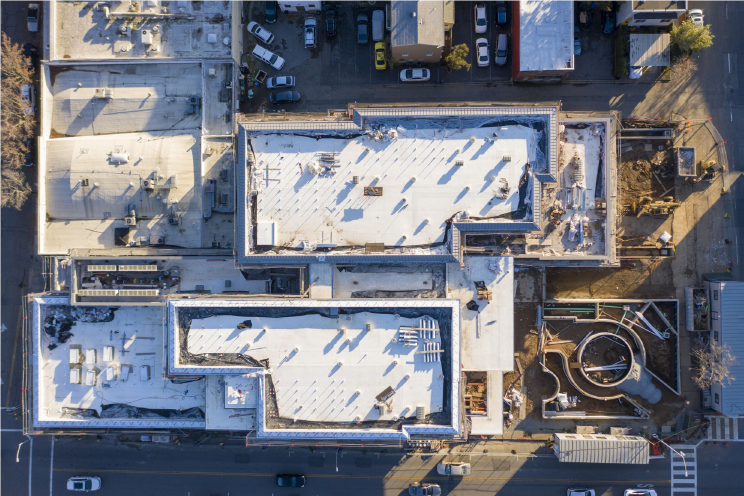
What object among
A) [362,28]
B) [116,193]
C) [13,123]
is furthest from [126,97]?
[362,28]

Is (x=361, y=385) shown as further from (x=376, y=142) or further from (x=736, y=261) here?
(x=736, y=261)

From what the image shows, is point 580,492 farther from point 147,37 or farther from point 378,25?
point 147,37

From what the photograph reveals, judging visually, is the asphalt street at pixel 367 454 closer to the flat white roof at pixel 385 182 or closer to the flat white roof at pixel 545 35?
the flat white roof at pixel 545 35

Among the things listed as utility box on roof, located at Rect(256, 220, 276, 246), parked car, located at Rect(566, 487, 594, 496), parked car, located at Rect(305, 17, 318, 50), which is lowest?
parked car, located at Rect(566, 487, 594, 496)

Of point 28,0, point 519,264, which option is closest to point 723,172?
point 519,264

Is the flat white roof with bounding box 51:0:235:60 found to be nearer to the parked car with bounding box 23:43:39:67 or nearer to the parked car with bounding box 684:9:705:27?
the parked car with bounding box 23:43:39:67

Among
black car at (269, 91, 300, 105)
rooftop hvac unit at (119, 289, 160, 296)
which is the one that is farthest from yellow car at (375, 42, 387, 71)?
rooftop hvac unit at (119, 289, 160, 296)
